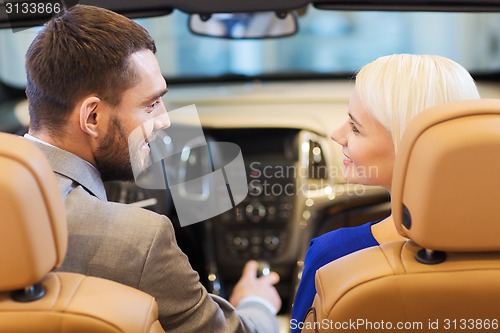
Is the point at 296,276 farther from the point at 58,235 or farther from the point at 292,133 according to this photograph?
the point at 58,235

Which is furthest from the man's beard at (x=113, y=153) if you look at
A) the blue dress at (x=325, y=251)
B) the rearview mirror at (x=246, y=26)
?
the rearview mirror at (x=246, y=26)

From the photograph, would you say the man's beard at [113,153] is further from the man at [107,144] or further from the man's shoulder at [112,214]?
the man's shoulder at [112,214]

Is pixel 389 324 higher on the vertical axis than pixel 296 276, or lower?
higher

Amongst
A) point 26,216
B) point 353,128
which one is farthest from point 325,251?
point 26,216

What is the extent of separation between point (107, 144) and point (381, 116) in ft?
2.39

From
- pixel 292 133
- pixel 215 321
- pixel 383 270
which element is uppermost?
pixel 383 270

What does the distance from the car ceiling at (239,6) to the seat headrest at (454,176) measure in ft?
2.46

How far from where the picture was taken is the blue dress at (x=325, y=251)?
8.00 feet

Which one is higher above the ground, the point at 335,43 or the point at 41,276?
the point at 41,276

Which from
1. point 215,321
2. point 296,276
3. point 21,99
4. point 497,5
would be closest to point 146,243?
point 215,321

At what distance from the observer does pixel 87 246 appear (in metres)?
2.22

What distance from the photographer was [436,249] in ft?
6.35

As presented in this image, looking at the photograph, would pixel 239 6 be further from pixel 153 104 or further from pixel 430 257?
pixel 430 257

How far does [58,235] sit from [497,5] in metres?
1.45
